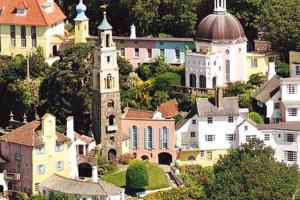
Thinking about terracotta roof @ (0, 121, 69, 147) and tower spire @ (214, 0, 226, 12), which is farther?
tower spire @ (214, 0, 226, 12)

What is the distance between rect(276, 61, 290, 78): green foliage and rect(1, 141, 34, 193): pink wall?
24.1 meters

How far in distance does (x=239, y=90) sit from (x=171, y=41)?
9061 mm

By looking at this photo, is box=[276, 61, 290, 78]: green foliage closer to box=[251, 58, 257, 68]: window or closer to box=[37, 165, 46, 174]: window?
box=[251, 58, 257, 68]: window

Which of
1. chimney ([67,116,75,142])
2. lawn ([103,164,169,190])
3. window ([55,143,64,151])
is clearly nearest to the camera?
window ([55,143,64,151])

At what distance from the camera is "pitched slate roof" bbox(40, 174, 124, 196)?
125438mm

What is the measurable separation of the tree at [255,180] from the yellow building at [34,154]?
1070 centimetres

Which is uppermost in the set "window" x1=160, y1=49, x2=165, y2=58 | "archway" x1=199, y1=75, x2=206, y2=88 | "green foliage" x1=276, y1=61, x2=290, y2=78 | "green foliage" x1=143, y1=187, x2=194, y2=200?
"window" x1=160, y1=49, x2=165, y2=58

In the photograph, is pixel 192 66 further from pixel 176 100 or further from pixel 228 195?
pixel 228 195

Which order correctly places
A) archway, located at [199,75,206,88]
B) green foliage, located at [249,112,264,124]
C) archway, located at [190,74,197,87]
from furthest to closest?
archway, located at [190,74,197,87] < archway, located at [199,75,206,88] < green foliage, located at [249,112,264,124]

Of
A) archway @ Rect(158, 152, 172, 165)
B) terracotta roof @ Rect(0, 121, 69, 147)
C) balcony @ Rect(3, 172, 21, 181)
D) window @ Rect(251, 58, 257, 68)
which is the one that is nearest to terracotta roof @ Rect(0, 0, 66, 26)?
window @ Rect(251, 58, 257, 68)

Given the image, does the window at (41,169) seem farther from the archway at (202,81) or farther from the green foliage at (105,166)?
the archway at (202,81)

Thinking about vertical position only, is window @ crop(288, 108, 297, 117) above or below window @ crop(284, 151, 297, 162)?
above

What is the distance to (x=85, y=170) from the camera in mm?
132500

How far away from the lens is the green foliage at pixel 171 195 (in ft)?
419
